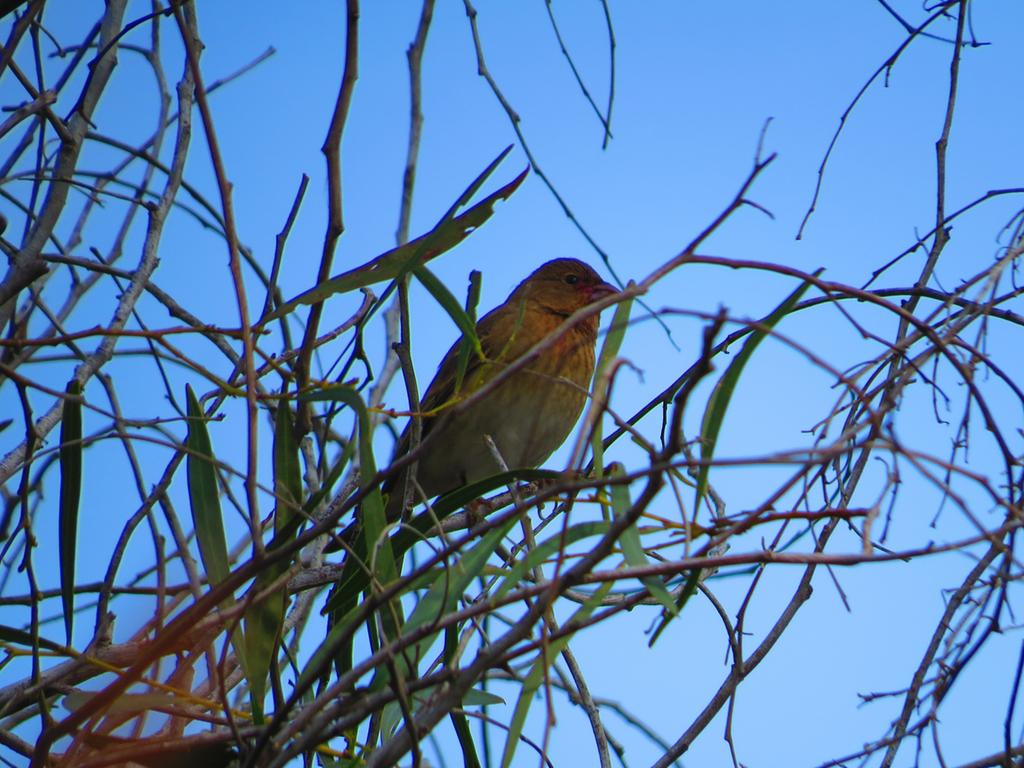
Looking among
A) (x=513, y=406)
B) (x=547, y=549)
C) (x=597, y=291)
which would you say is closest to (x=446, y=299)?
(x=547, y=549)

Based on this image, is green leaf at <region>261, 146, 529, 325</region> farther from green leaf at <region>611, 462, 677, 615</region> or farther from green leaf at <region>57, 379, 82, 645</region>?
green leaf at <region>611, 462, 677, 615</region>

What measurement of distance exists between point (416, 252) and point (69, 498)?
72 centimetres

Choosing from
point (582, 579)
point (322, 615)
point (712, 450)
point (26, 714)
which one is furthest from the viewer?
point (322, 615)

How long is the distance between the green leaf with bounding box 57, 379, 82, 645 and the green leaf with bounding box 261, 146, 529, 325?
0.36m

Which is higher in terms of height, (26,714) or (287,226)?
(287,226)

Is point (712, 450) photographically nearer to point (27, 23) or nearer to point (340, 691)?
point (340, 691)

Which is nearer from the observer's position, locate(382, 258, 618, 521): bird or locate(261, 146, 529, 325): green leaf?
locate(261, 146, 529, 325): green leaf

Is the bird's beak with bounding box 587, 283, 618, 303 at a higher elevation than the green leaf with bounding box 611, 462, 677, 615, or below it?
higher

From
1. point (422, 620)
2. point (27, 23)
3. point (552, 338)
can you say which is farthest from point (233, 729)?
point (27, 23)

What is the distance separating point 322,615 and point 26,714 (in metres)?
0.57

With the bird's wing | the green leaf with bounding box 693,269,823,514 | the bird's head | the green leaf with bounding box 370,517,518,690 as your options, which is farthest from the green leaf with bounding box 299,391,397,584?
the bird's head

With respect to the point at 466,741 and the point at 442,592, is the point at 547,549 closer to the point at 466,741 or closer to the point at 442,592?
the point at 442,592

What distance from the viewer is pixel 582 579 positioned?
57.1 inches

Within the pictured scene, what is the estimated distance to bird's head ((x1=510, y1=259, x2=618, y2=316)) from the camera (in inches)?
216
